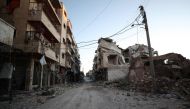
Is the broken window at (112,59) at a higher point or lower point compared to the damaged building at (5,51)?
higher

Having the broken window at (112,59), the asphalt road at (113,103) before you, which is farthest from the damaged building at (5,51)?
the broken window at (112,59)

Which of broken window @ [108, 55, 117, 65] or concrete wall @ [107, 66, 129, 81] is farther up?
broken window @ [108, 55, 117, 65]

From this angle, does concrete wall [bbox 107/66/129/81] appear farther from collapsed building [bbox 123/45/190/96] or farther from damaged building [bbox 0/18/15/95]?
damaged building [bbox 0/18/15/95]

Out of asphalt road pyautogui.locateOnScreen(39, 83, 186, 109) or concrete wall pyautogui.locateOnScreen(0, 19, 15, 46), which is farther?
concrete wall pyautogui.locateOnScreen(0, 19, 15, 46)

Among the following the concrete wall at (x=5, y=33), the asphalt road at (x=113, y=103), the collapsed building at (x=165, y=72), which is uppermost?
the concrete wall at (x=5, y=33)

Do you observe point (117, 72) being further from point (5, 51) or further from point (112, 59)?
point (5, 51)

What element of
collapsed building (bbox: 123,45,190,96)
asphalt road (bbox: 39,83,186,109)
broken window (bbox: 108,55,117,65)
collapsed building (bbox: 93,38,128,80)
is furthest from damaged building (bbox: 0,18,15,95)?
broken window (bbox: 108,55,117,65)

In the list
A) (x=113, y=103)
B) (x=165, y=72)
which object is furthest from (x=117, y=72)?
(x=113, y=103)

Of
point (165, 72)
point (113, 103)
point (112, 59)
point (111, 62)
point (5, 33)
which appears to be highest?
point (112, 59)

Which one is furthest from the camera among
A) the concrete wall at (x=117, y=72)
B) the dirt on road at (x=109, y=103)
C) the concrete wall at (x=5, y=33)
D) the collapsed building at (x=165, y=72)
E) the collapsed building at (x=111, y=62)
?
the collapsed building at (x=111, y=62)

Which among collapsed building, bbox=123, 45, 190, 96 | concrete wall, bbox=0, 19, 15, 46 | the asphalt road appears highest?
concrete wall, bbox=0, 19, 15, 46

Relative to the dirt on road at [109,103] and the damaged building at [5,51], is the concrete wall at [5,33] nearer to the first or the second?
the damaged building at [5,51]

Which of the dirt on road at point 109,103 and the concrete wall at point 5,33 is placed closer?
the dirt on road at point 109,103

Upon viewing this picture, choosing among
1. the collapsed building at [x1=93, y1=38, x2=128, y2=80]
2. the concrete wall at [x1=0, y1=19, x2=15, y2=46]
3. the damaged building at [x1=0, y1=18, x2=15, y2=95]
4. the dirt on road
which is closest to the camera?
the dirt on road
